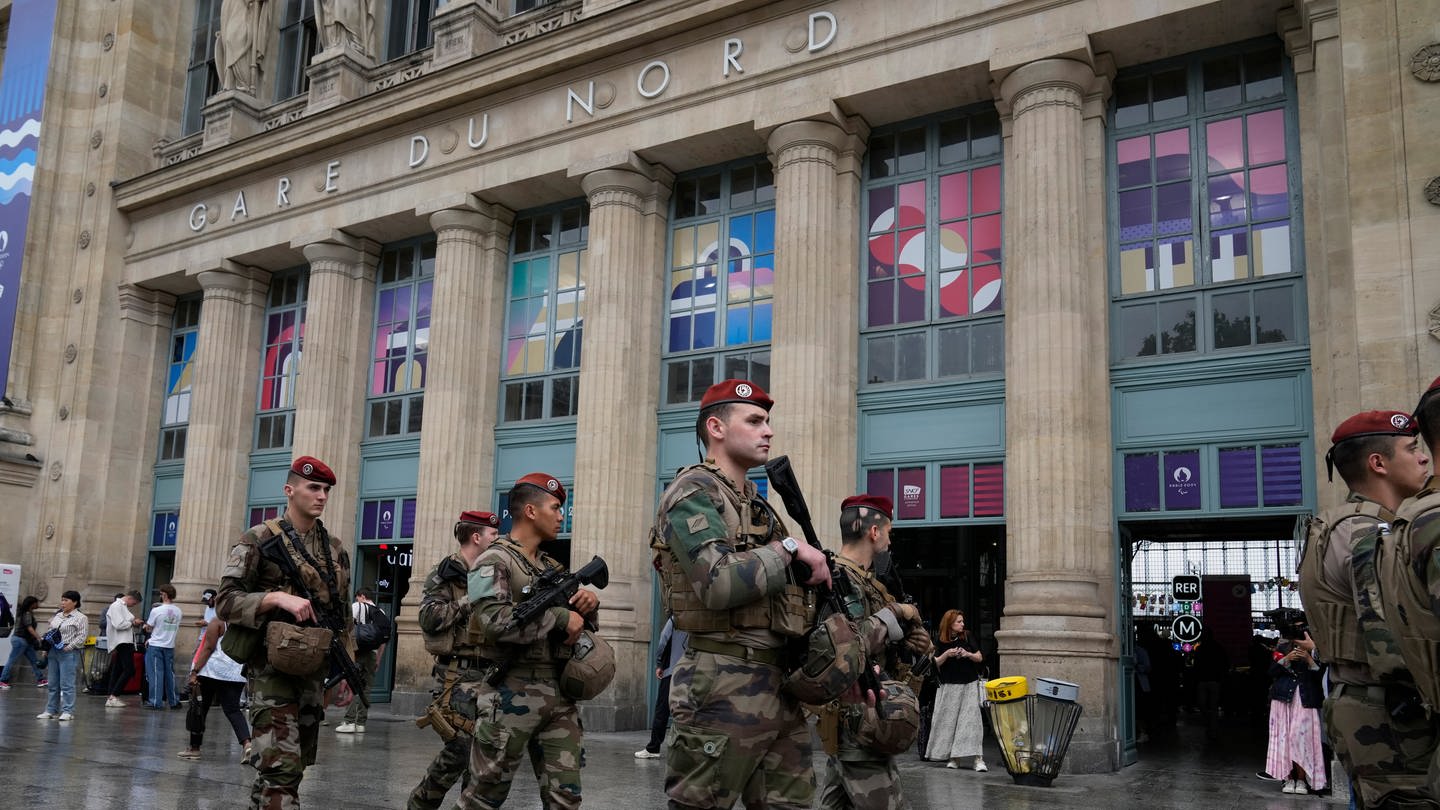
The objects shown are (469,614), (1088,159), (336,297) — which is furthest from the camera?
(336,297)

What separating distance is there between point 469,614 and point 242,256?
1834cm

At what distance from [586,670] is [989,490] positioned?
31.5 feet

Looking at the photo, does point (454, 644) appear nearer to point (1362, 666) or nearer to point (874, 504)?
point (874, 504)

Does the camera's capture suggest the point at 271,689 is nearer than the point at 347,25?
Yes

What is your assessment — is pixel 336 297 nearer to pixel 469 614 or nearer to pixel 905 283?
pixel 905 283

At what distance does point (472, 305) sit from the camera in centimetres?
1925

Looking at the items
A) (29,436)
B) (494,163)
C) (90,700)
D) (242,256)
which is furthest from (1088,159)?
(29,436)

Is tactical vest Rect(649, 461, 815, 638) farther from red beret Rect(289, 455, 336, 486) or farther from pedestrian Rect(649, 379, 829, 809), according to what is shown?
red beret Rect(289, 455, 336, 486)

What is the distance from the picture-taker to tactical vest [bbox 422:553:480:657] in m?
6.20

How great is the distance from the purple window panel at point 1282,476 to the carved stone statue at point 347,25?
17.1 meters

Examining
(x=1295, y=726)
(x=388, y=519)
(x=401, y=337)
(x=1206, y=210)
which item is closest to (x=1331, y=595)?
(x=1295, y=726)

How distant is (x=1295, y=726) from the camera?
37.3ft

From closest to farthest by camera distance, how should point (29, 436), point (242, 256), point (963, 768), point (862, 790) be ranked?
point (862, 790) < point (963, 768) < point (242, 256) < point (29, 436)

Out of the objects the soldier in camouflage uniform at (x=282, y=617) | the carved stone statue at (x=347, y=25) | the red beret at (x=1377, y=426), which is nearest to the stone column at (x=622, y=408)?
the carved stone statue at (x=347, y=25)
